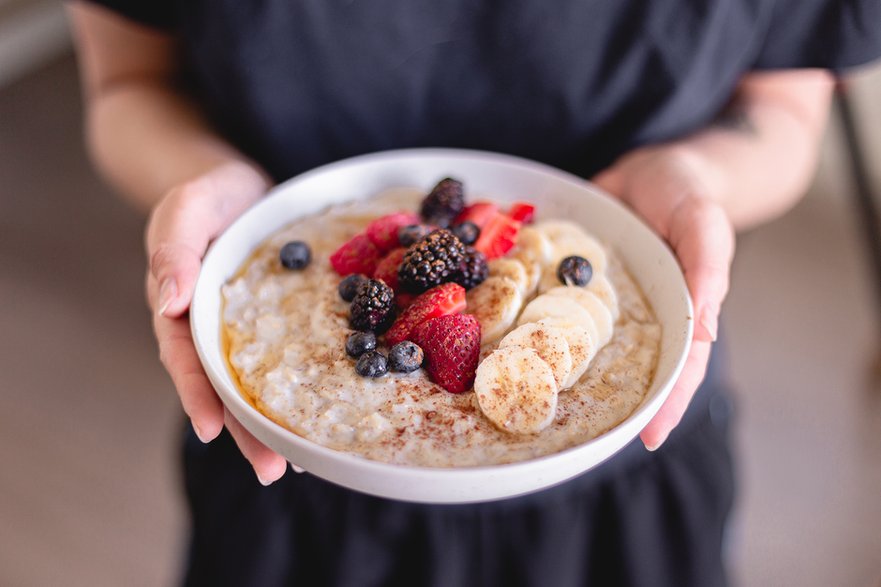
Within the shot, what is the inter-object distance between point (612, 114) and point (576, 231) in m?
0.26

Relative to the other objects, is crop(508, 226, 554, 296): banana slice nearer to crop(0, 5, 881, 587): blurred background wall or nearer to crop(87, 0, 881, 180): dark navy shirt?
crop(87, 0, 881, 180): dark navy shirt

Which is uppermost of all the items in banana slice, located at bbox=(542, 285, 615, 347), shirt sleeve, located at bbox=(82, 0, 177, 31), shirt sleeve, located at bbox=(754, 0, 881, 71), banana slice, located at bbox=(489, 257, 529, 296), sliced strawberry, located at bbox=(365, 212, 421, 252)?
shirt sleeve, located at bbox=(82, 0, 177, 31)

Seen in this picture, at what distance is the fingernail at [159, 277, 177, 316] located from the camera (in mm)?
1052

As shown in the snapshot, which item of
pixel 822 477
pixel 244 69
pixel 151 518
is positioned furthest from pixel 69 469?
pixel 822 477

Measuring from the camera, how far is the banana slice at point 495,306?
3.64 feet

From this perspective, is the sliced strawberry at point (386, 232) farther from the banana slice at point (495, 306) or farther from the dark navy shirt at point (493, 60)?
the dark navy shirt at point (493, 60)

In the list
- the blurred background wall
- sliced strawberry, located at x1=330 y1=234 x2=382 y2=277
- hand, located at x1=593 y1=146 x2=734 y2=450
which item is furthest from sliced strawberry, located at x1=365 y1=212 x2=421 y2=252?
the blurred background wall

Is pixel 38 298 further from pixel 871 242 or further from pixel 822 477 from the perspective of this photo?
pixel 871 242

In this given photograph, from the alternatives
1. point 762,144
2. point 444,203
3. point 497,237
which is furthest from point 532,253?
point 762,144

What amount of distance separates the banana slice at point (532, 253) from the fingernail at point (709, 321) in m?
0.26

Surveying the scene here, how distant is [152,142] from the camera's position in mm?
1508

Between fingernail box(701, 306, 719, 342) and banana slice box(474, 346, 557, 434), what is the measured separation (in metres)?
0.24

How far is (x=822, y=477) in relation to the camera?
236 cm

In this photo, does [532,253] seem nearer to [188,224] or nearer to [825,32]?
[188,224]
